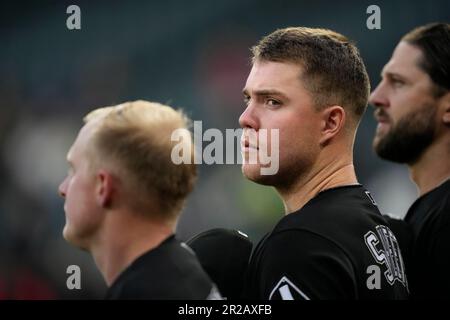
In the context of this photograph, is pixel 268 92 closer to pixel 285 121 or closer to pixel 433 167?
pixel 285 121

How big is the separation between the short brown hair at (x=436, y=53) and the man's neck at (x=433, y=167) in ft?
0.73

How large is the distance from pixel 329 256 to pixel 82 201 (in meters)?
0.59

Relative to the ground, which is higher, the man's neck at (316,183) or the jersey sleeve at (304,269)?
the man's neck at (316,183)

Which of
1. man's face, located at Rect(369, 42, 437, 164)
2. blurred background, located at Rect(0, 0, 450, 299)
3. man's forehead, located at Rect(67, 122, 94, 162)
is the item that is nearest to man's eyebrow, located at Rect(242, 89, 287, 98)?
man's forehead, located at Rect(67, 122, 94, 162)

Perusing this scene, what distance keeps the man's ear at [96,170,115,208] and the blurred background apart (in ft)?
11.9

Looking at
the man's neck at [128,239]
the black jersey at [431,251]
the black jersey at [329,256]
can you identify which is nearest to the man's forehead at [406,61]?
the black jersey at [431,251]

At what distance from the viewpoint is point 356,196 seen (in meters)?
1.98

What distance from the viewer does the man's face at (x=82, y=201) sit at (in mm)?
1595

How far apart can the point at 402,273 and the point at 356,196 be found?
0.82 ft

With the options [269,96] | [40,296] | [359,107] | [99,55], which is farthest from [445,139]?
[99,55]

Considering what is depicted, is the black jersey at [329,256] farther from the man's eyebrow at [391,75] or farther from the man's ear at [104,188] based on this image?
the man's eyebrow at [391,75]

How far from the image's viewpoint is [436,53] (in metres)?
2.85

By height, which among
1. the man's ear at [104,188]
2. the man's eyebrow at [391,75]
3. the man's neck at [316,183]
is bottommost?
the man's neck at [316,183]

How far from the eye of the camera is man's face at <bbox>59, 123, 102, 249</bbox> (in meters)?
1.59
